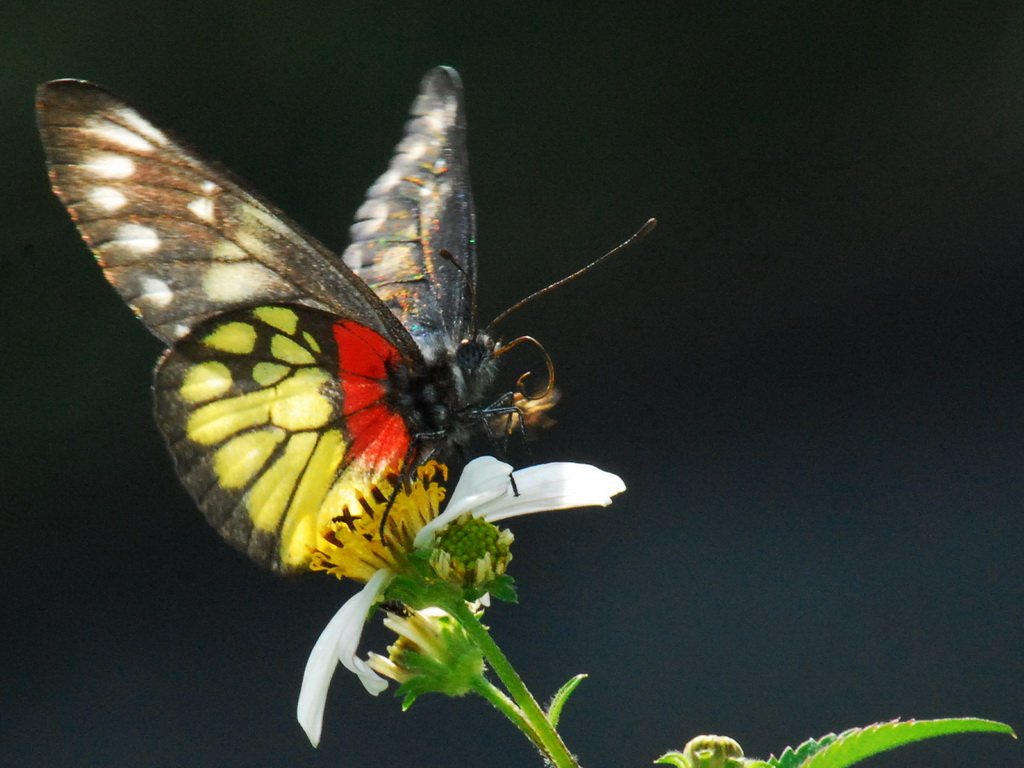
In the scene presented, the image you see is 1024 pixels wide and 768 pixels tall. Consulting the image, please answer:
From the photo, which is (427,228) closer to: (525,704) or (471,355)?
(471,355)

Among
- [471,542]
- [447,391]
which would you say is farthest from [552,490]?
[447,391]

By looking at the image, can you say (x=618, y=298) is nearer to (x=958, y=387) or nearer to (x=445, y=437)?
(x=958, y=387)

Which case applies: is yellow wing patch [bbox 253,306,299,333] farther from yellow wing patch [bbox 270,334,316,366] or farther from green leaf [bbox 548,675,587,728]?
green leaf [bbox 548,675,587,728]

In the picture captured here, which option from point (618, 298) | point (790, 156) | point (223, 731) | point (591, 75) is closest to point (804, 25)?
point (790, 156)

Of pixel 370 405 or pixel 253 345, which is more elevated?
pixel 253 345

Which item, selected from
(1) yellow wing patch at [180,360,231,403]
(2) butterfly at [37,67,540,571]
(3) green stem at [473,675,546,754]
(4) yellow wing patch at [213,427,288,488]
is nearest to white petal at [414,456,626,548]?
(2) butterfly at [37,67,540,571]
